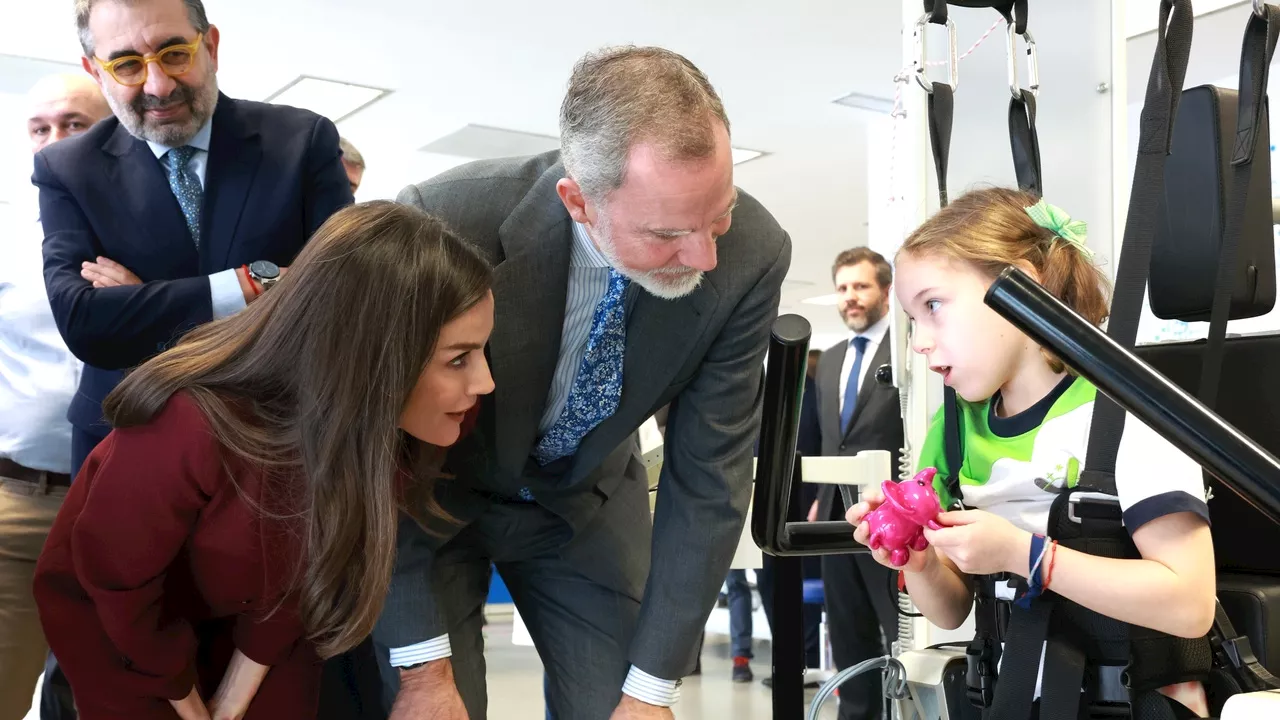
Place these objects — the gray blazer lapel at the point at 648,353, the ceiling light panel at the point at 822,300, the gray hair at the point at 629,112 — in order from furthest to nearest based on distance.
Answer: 1. the ceiling light panel at the point at 822,300
2. the gray blazer lapel at the point at 648,353
3. the gray hair at the point at 629,112

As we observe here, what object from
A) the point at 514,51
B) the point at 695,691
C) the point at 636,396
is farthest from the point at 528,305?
the point at 514,51

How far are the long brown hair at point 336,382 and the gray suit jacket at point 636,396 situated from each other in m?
0.20

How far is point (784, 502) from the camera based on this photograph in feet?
3.92

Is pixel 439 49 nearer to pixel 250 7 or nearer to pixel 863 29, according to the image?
pixel 250 7

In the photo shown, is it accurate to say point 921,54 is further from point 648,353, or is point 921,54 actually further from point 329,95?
point 329,95

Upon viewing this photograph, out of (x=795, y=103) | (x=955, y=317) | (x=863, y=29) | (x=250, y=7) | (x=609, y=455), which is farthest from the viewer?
(x=795, y=103)

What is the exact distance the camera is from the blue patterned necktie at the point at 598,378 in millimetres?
1710

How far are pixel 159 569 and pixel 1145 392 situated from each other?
1158mm

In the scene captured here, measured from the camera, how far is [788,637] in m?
1.65

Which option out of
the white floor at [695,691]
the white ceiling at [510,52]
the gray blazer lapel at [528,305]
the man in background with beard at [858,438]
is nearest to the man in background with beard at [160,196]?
the gray blazer lapel at [528,305]

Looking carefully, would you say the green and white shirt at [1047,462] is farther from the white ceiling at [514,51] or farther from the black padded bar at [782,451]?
the white ceiling at [514,51]

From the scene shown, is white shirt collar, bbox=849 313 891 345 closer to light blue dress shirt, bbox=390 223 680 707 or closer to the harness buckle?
light blue dress shirt, bbox=390 223 680 707

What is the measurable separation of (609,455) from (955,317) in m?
0.68

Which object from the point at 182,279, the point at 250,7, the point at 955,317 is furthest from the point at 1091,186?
the point at 250,7
